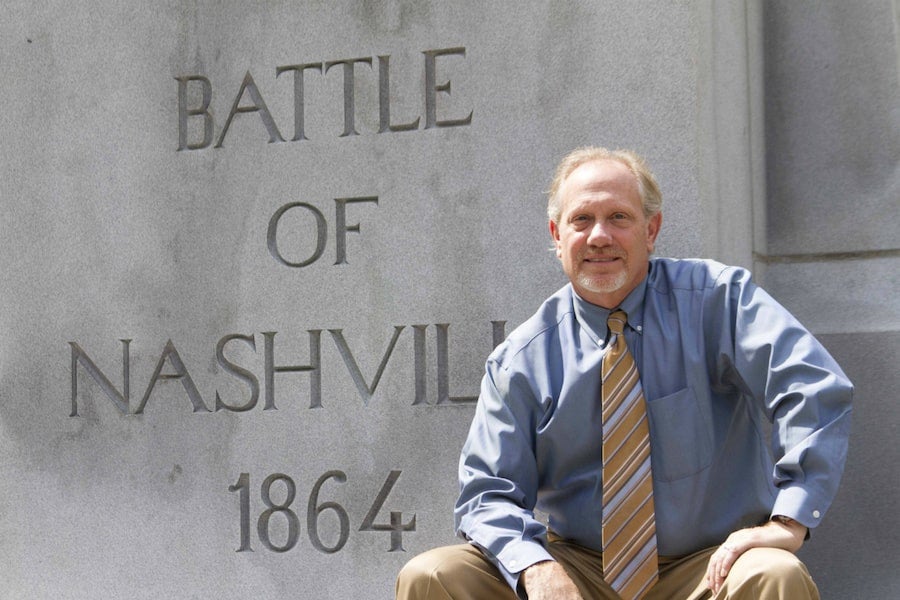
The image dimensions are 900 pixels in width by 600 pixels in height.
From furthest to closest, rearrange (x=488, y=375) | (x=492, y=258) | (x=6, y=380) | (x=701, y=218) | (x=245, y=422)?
1. (x=6, y=380)
2. (x=245, y=422)
3. (x=492, y=258)
4. (x=701, y=218)
5. (x=488, y=375)

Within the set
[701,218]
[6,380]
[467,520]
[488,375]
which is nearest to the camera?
[467,520]

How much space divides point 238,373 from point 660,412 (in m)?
1.97

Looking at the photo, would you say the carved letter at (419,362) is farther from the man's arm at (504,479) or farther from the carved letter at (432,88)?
the man's arm at (504,479)

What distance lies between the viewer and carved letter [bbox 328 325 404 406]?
4.90 meters

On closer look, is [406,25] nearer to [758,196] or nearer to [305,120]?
[305,120]

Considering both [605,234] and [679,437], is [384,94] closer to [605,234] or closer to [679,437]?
[605,234]

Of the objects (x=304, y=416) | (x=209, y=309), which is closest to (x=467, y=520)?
(x=304, y=416)

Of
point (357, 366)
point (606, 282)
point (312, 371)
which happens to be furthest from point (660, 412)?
point (312, 371)

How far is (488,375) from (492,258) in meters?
0.95

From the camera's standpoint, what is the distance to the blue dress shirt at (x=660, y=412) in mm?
3574

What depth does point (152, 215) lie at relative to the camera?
5285 millimetres

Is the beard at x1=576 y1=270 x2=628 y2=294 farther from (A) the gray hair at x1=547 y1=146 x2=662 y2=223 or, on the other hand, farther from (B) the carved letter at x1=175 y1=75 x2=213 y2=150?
(B) the carved letter at x1=175 y1=75 x2=213 y2=150

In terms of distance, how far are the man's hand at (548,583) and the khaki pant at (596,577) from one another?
16 centimetres

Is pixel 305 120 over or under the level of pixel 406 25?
under
